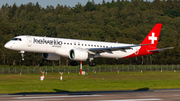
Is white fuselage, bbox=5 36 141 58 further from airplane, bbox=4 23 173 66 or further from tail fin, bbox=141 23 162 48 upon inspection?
tail fin, bbox=141 23 162 48

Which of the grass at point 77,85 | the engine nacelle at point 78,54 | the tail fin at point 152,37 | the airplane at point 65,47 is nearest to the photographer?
the grass at point 77,85

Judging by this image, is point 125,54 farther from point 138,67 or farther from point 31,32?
point 31,32

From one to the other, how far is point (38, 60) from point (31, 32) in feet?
255

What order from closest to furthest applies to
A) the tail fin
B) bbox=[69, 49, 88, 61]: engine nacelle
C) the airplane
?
1. the airplane
2. bbox=[69, 49, 88, 61]: engine nacelle
3. the tail fin

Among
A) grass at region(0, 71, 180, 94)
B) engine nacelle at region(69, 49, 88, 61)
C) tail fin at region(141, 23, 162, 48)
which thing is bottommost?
grass at region(0, 71, 180, 94)

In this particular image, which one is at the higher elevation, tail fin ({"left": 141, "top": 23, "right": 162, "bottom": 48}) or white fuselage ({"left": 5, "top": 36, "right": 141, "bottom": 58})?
tail fin ({"left": 141, "top": 23, "right": 162, "bottom": 48})

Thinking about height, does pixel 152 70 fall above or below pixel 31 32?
below

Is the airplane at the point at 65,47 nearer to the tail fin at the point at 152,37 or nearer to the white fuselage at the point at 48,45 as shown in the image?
the white fuselage at the point at 48,45

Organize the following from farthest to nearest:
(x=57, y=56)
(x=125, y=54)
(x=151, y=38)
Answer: (x=151, y=38) → (x=125, y=54) → (x=57, y=56)

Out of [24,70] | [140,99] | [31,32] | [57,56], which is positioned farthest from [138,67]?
[31,32]

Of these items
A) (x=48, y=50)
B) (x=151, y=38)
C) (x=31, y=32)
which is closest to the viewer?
(x=48, y=50)

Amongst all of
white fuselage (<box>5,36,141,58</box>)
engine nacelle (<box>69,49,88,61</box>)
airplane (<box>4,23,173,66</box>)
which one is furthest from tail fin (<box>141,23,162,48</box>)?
engine nacelle (<box>69,49,88,61</box>)

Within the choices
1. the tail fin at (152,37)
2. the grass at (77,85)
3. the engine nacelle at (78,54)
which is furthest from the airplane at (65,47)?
the tail fin at (152,37)

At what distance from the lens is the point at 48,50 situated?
4794cm
